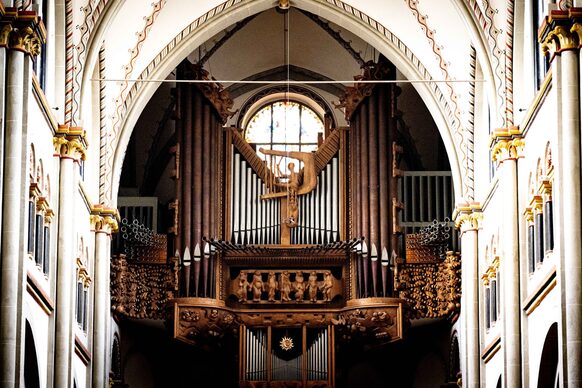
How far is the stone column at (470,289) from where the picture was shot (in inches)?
1283

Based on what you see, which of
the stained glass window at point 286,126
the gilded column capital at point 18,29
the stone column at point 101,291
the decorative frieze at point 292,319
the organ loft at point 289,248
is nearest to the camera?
the gilded column capital at point 18,29

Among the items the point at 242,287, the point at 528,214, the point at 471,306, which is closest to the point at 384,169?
the point at 242,287

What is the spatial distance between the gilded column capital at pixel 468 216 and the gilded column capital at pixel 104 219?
7.38 metres

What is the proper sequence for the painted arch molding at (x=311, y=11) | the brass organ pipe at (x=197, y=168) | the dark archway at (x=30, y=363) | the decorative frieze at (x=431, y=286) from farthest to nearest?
the brass organ pipe at (x=197, y=168)
the decorative frieze at (x=431, y=286)
the painted arch molding at (x=311, y=11)
the dark archway at (x=30, y=363)

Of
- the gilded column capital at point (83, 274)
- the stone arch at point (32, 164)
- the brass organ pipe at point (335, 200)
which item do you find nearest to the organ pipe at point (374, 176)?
the brass organ pipe at point (335, 200)

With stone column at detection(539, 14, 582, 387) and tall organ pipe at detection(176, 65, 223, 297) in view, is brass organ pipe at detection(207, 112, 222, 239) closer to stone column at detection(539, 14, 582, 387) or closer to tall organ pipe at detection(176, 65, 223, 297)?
tall organ pipe at detection(176, 65, 223, 297)

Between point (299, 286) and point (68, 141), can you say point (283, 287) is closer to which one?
point (299, 286)

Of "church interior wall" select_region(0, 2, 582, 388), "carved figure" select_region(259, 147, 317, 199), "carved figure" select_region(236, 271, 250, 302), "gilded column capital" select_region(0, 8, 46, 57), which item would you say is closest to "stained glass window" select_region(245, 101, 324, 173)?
"church interior wall" select_region(0, 2, 582, 388)

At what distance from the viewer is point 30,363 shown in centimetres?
2644

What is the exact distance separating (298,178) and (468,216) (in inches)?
188

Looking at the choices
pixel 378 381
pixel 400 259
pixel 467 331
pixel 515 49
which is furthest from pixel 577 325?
pixel 378 381

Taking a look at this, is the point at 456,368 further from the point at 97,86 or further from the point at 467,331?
the point at 97,86

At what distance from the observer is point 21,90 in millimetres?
23297

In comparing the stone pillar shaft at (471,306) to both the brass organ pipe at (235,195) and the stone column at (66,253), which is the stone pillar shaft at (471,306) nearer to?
the brass organ pipe at (235,195)
